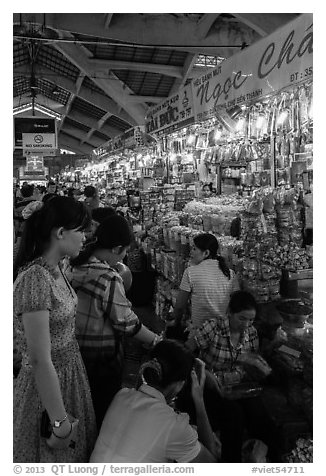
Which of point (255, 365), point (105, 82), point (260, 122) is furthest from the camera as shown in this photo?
point (105, 82)

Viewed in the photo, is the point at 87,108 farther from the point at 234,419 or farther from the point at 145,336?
the point at 234,419

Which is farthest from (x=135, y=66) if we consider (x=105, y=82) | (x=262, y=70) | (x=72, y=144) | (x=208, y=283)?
(x=72, y=144)

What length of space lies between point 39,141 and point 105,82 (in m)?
3.72

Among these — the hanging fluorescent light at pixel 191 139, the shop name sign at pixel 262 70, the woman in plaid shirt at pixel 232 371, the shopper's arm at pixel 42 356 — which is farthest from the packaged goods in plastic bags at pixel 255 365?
the hanging fluorescent light at pixel 191 139

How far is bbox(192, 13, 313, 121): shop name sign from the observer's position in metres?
3.14

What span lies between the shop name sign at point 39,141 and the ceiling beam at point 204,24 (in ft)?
15.8

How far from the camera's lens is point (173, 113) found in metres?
6.24

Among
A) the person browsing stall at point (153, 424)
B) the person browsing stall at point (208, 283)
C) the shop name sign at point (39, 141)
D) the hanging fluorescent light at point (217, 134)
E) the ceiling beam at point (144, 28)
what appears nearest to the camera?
the person browsing stall at point (153, 424)

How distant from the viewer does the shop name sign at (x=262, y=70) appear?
3141mm

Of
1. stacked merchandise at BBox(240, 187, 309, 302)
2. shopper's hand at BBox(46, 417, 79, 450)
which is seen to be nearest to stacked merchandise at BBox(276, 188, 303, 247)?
stacked merchandise at BBox(240, 187, 309, 302)

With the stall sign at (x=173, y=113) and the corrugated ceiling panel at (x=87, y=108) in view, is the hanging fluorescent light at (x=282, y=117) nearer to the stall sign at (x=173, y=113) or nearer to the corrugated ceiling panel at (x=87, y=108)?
the stall sign at (x=173, y=113)

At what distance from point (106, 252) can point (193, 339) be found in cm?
108
